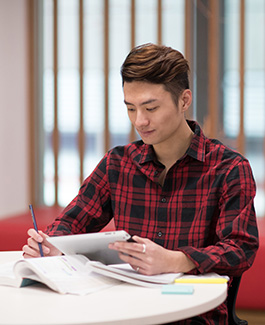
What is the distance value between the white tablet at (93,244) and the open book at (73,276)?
4cm

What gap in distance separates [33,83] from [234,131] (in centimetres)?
143

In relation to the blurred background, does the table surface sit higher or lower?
lower

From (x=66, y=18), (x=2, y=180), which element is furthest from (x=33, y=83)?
(x=2, y=180)

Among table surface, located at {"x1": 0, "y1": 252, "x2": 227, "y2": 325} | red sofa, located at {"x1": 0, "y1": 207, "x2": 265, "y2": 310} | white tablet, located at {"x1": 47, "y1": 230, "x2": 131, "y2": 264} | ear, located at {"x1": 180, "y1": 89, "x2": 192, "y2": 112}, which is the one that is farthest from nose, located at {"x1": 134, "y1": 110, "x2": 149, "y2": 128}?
red sofa, located at {"x1": 0, "y1": 207, "x2": 265, "y2": 310}

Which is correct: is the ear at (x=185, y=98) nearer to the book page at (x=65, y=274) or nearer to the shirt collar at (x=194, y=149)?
the shirt collar at (x=194, y=149)

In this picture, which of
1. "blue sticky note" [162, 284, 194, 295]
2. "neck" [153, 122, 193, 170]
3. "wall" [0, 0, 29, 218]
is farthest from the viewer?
"wall" [0, 0, 29, 218]

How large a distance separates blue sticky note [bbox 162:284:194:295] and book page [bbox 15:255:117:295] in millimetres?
148

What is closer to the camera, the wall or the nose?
the nose

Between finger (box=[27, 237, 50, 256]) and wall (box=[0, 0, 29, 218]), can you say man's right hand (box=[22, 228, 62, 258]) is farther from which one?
wall (box=[0, 0, 29, 218])

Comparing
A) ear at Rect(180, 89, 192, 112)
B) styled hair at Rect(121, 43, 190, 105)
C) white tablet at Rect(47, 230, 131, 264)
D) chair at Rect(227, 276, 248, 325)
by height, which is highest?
styled hair at Rect(121, 43, 190, 105)

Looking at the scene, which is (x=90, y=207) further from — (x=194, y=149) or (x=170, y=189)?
(x=194, y=149)

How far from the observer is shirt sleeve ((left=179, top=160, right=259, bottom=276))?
1.48 metres

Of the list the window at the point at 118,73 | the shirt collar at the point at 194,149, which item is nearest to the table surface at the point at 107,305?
the shirt collar at the point at 194,149

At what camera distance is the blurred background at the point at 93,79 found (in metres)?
3.77
